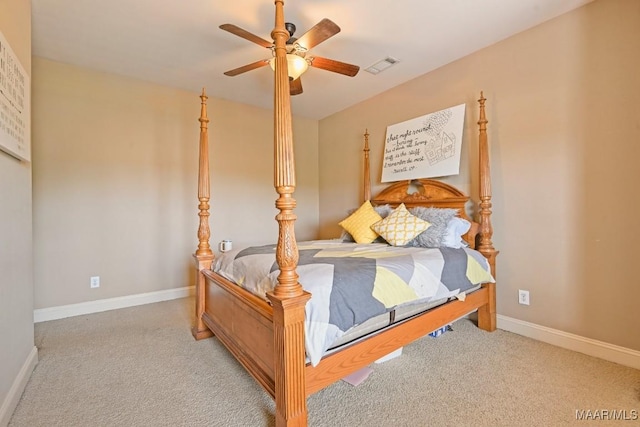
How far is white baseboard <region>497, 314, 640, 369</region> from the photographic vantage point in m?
1.99

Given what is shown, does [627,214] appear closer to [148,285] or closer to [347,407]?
[347,407]

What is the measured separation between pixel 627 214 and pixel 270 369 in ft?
8.34

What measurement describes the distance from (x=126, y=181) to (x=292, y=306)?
299cm

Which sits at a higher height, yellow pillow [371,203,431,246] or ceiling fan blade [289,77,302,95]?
ceiling fan blade [289,77,302,95]

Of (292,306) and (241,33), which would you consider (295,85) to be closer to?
(241,33)

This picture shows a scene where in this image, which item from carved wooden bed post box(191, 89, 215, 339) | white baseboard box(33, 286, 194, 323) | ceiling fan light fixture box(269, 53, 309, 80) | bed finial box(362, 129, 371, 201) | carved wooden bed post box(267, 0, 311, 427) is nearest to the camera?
carved wooden bed post box(267, 0, 311, 427)

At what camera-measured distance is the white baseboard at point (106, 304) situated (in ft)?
9.52

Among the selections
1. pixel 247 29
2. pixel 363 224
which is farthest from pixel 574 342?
pixel 247 29

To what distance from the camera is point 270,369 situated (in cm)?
153

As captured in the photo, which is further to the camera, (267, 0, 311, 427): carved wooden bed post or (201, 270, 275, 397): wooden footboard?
(201, 270, 275, 397): wooden footboard

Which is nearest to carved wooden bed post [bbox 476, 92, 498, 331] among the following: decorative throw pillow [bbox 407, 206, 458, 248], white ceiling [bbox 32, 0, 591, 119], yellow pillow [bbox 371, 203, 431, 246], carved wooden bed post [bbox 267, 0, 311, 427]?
decorative throw pillow [bbox 407, 206, 458, 248]

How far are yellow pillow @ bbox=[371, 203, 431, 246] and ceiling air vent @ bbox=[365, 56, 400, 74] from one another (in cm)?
151

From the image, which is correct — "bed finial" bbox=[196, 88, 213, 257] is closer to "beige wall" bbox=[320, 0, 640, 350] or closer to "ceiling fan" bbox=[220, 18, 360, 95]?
"ceiling fan" bbox=[220, 18, 360, 95]

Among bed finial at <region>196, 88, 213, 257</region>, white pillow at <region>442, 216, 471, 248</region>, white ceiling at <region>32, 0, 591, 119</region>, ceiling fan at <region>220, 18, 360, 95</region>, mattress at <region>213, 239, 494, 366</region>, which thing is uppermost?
white ceiling at <region>32, 0, 591, 119</region>
